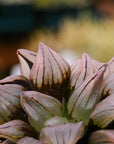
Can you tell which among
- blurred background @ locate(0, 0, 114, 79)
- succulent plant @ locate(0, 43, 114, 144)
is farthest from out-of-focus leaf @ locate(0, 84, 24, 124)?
blurred background @ locate(0, 0, 114, 79)

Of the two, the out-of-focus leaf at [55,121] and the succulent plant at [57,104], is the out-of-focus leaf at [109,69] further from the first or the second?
the out-of-focus leaf at [55,121]

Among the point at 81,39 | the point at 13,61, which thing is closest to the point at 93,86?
the point at 81,39

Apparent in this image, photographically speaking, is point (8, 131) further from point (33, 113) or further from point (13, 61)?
point (13, 61)

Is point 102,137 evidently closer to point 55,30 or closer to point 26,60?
point 26,60

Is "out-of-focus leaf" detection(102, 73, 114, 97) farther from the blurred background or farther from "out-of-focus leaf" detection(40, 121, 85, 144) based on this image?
the blurred background

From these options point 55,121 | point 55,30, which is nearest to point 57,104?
point 55,121
